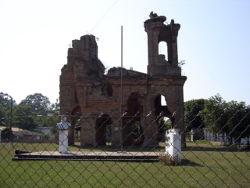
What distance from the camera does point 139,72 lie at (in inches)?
1226

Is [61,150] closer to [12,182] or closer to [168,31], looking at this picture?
[12,182]

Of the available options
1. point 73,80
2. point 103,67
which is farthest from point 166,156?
point 103,67

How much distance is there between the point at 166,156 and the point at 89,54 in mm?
22789

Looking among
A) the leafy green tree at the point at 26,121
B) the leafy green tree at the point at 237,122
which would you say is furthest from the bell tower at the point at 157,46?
the leafy green tree at the point at 26,121

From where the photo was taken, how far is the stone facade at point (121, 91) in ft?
100.0

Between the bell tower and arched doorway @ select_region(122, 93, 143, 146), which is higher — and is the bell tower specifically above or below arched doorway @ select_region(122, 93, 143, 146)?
above

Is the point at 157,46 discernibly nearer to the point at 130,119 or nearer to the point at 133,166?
the point at 130,119

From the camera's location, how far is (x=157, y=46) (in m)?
32.3

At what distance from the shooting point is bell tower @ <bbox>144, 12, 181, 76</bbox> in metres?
31.3

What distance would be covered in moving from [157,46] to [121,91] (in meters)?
6.20

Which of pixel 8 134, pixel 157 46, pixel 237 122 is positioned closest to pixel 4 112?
pixel 8 134

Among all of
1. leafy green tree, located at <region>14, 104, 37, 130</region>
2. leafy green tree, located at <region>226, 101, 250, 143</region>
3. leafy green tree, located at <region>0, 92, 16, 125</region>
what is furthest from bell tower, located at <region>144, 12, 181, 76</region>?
leafy green tree, located at <region>14, 104, 37, 130</region>

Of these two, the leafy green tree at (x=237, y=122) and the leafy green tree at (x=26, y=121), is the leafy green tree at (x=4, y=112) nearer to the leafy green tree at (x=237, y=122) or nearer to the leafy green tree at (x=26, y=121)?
the leafy green tree at (x=26, y=121)

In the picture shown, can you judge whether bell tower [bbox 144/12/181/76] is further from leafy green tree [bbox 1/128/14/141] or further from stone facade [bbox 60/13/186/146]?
leafy green tree [bbox 1/128/14/141]
